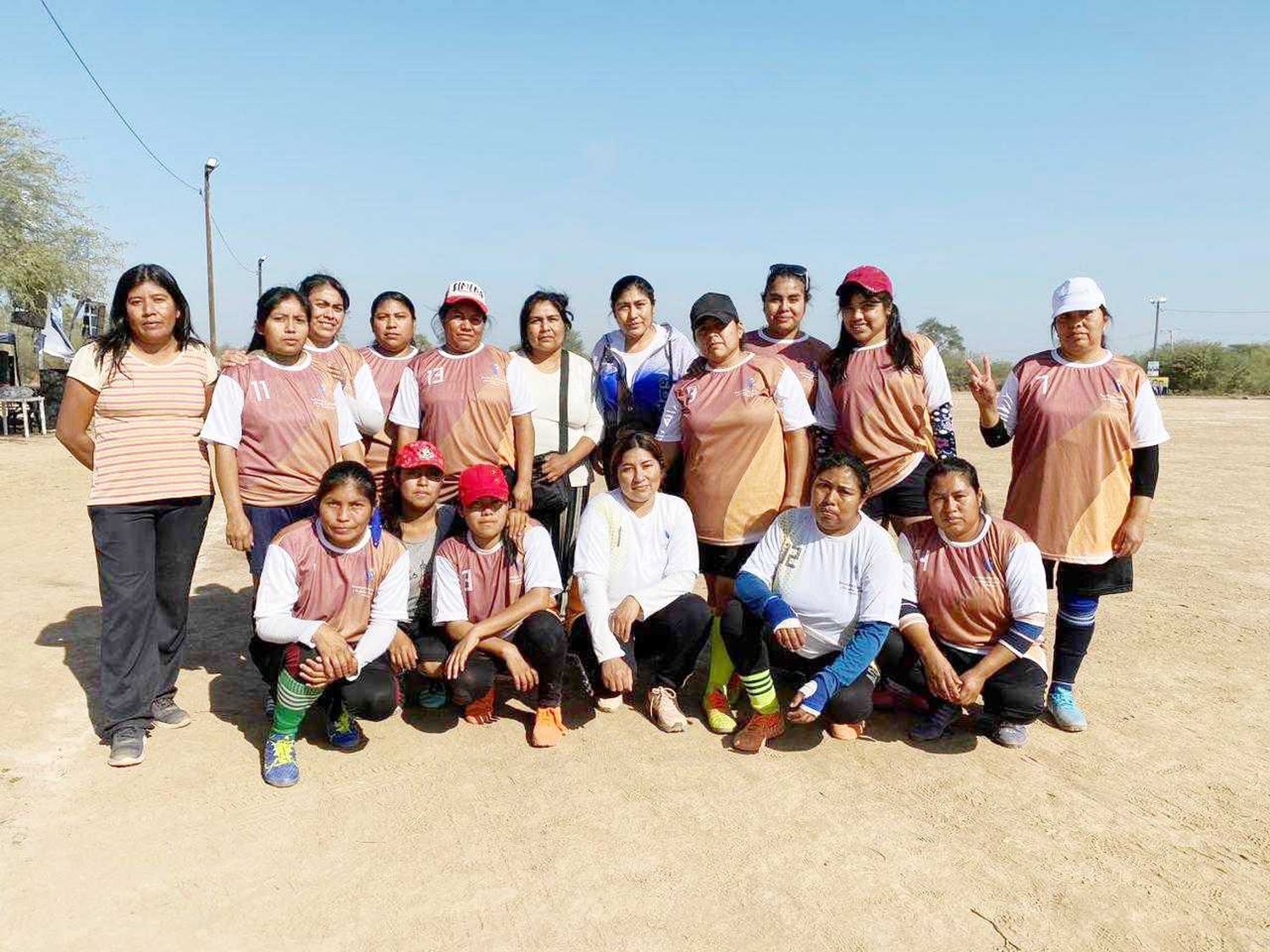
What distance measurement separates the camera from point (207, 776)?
3506 millimetres

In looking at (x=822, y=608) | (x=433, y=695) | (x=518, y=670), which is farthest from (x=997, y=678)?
(x=433, y=695)

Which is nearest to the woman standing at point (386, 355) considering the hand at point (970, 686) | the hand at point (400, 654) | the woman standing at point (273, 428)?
the woman standing at point (273, 428)

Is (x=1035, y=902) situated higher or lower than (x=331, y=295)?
lower

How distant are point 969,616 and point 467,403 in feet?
8.19

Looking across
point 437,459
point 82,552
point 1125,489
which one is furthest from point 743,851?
point 82,552

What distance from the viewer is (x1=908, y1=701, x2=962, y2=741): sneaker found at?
3877mm

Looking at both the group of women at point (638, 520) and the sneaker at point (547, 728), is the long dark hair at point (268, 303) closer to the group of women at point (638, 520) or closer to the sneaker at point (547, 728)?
the group of women at point (638, 520)

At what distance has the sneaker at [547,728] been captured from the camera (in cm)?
386

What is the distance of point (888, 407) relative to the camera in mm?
4133

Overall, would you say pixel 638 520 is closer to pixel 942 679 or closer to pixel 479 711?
pixel 479 711

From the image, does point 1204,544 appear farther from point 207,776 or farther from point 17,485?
point 17,485

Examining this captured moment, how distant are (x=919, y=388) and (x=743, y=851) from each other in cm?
224

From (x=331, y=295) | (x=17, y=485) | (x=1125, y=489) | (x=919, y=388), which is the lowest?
(x=17, y=485)

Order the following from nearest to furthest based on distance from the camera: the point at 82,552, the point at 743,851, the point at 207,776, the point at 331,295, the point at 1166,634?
the point at 743,851
the point at 207,776
the point at 331,295
the point at 1166,634
the point at 82,552
